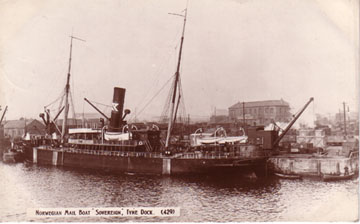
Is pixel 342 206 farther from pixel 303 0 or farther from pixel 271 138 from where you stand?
pixel 271 138

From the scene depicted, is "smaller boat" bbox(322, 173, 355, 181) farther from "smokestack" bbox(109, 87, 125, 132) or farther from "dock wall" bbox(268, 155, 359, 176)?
"smokestack" bbox(109, 87, 125, 132)

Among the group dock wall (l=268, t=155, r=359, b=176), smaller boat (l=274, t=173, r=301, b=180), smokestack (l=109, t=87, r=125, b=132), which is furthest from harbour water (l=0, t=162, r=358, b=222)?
smokestack (l=109, t=87, r=125, b=132)

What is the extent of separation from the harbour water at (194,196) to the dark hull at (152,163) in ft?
1.90

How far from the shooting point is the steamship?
664 inches

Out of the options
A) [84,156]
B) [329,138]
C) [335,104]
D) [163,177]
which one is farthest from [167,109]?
[329,138]

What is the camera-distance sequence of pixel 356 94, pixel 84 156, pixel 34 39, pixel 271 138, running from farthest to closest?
pixel 271 138, pixel 84 156, pixel 34 39, pixel 356 94

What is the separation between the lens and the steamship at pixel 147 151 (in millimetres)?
16875

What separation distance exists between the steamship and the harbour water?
0.82 m

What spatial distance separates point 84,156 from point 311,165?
46.7 ft

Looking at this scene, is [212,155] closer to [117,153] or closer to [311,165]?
[311,165]

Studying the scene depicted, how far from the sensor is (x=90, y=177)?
56.6ft

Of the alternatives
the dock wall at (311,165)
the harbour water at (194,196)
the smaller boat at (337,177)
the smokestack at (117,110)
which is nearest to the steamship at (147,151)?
the smokestack at (117,110)

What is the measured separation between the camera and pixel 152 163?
18.0m

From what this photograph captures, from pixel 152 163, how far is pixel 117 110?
4.09 m
